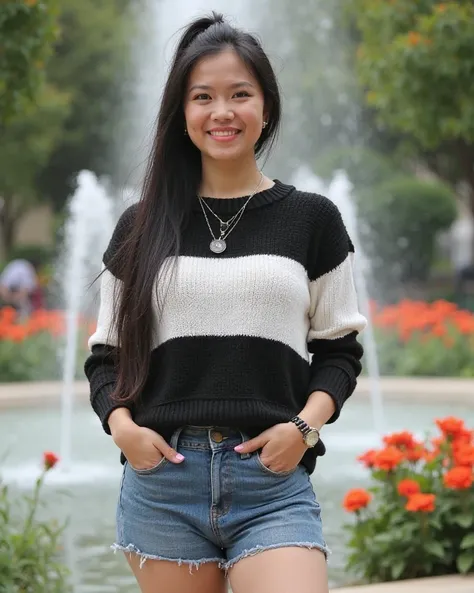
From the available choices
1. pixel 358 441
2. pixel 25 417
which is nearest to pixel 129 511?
pixel 358 441

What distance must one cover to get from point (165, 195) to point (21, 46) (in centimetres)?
321

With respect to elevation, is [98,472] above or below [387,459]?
above

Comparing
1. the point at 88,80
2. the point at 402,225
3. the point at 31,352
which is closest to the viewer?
the point at 31,352

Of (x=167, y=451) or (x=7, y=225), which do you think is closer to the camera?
(x=167, y=451)

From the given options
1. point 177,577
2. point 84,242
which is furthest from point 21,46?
point 84,242

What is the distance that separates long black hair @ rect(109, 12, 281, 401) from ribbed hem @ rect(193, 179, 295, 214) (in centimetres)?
5

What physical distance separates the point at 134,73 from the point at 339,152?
858 centimetres

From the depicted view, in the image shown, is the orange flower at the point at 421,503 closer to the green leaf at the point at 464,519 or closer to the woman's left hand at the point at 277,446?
the green leaf at the point at 464,519

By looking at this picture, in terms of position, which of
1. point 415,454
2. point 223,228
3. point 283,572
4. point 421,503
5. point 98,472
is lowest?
point 283,572

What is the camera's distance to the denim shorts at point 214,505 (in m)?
2.28

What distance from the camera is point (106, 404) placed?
243cm

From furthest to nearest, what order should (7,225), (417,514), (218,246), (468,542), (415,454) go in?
1. (7,225)
2. (415,454)
3. (417,514)
4. (468,542)
5. (218,246)

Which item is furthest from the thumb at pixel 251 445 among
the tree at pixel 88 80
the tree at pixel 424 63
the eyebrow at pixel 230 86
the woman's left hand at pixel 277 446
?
the tree at pixel 88 80

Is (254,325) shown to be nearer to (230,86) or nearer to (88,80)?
(230,86)
